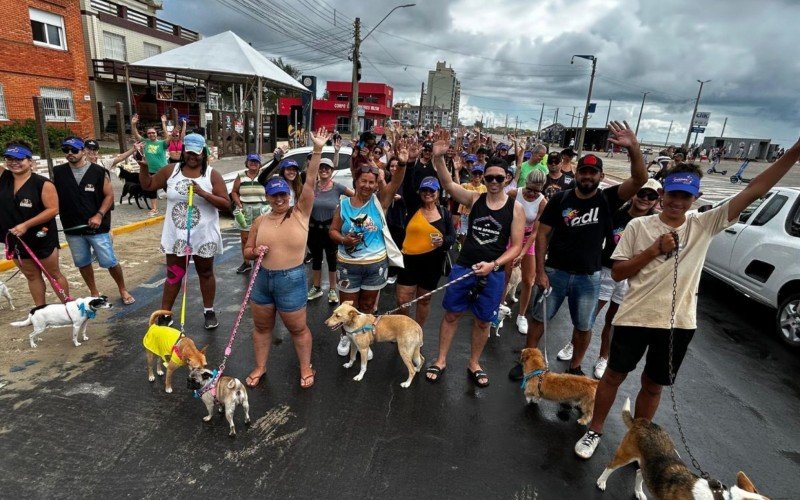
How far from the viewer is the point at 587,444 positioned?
3.04m

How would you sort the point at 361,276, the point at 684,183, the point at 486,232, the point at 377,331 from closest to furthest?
the point at 684,183, the point at 486,232, the point at 377,331, the point at 361,276

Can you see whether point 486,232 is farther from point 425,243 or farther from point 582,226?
point 582,226

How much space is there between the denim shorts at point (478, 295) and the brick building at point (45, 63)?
20.2 metres

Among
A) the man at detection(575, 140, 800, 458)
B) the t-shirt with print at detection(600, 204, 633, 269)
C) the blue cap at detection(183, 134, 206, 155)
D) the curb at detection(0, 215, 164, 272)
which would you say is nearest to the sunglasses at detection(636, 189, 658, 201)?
the t-shirt with print at detection(600, 204, 633, 269)

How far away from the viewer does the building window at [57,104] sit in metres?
16.9

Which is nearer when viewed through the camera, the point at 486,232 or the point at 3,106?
the point at 486,232

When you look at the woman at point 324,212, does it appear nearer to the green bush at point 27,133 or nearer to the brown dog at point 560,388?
the brown dog at point 560,388

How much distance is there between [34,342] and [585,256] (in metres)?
5.36

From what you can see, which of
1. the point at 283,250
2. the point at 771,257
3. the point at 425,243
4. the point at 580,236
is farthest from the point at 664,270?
the point at 771,257

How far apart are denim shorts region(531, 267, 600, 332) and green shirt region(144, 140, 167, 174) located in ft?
27.1

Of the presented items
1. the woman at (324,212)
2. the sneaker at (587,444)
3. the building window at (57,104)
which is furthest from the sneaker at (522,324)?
the building window at (57,104)

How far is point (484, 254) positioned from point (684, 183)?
5.12 feet

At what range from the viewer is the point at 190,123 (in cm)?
2339

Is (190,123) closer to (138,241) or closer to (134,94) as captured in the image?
(134,94)
